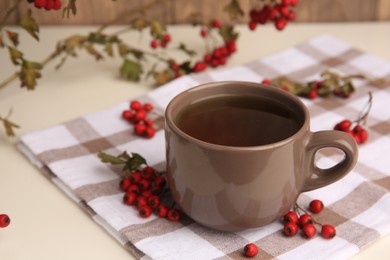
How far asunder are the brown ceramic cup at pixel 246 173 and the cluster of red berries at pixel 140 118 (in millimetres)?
158

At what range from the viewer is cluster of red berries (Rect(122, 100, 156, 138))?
2.79ft

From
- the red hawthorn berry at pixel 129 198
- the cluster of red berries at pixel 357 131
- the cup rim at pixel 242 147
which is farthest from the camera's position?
the cluster of red berries at pixel 357 131

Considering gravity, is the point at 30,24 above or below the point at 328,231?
above

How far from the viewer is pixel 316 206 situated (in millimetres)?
713

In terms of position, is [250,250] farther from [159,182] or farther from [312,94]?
[312,94]

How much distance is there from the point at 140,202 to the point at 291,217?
0.49 ft

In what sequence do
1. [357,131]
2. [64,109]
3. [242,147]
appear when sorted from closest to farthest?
[242,147], [357,131], [64,109]

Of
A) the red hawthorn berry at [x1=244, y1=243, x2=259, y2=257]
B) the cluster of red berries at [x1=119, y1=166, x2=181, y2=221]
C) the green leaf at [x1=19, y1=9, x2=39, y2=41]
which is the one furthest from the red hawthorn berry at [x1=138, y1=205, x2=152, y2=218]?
the green leaf at [x1=19, y1=9, x2=39, y2=41]

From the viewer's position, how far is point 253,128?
69 cm

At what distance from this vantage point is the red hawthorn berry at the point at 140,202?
0.72 metres

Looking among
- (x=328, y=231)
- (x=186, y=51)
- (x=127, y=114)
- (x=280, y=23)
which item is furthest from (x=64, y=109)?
(x=328, y=231)

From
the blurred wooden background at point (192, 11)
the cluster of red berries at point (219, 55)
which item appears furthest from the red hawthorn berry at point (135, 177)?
the blurred wooden background at point (192, 11)

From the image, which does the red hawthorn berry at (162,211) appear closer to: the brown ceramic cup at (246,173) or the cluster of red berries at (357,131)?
the brown ceramic cup at (246,173)

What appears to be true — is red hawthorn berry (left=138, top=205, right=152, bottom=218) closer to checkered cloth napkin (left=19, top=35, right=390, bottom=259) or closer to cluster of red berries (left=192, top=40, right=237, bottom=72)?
checkered cloth napkin (left=19, top=35, right=390, bottom=259)
